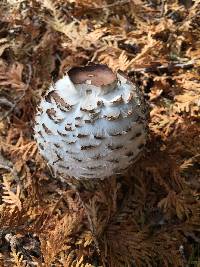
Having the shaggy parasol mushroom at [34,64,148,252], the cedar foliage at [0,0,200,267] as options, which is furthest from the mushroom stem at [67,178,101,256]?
the shaggy parasol mushroom at [34,64,148,252]

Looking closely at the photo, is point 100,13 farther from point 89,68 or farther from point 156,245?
point 156,245

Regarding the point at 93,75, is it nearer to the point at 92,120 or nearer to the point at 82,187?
the point at 92,120

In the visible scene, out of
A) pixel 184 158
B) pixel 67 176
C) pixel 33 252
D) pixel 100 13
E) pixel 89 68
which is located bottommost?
pixel 33 252

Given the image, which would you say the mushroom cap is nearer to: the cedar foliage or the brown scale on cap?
the brown scale on cap

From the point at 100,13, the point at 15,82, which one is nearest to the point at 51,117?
the point at 15,82

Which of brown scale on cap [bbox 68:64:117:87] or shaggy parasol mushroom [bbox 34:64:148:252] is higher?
brown scale on cap [bbox 68:64:117:87]

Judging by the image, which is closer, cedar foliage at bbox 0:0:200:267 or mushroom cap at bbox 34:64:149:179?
mushroom cap at bbox 34:64:149:179
